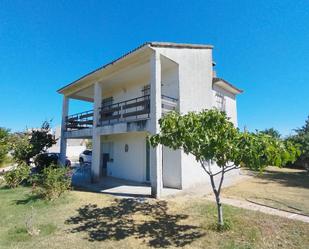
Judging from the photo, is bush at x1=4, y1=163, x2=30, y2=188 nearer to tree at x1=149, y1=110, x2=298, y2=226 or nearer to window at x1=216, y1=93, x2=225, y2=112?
tree at x1=149, y1=110, x2=298, y2=226

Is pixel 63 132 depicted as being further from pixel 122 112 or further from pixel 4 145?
pixel 122 112

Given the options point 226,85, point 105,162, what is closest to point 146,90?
point 226,85

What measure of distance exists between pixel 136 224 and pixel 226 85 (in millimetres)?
12785

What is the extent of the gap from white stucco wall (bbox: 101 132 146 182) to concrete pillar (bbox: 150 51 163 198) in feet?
13.1

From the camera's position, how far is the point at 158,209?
808 cm

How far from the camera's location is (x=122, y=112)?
44.8 feet

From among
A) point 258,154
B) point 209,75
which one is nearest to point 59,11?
point 209,75

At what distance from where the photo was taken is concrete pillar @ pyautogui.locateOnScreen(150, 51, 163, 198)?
372 inches

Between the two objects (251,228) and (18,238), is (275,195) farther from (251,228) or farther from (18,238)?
(18,238)

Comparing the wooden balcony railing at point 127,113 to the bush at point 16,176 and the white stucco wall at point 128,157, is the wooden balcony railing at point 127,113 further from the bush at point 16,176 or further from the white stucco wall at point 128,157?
the bush at point 16,176

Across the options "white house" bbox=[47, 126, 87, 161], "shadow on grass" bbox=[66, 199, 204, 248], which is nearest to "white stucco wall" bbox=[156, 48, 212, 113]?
"shadow on grass" bbox=[66, 199, 204, 248]

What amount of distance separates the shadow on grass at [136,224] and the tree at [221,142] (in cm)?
136

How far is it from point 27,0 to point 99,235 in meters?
11.6

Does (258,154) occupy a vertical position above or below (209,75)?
below
